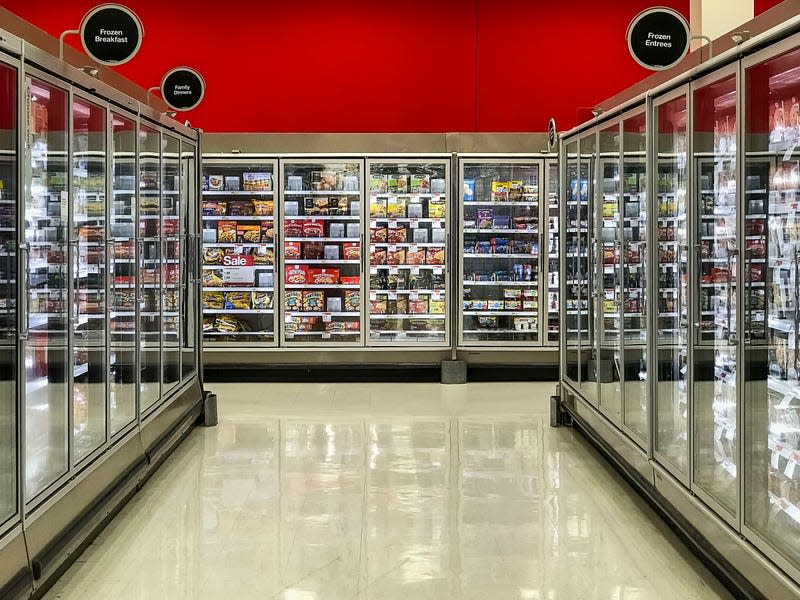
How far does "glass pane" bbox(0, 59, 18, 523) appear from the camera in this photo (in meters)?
3.46

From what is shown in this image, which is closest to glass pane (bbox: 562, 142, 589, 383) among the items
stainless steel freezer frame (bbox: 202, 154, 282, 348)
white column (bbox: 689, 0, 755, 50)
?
white column (bbox: 689, 0, 755, 50)

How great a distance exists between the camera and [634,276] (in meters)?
5.45

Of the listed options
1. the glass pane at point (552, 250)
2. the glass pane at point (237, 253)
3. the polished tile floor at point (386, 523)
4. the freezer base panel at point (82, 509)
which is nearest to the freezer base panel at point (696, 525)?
the polished tile floor at point (386, 523)

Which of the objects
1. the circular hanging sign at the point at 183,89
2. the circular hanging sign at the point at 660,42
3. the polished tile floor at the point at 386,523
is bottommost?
the polished tile floor at the point at 386,523

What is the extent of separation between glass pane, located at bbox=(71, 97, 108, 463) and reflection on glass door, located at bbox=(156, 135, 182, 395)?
1.32 meters

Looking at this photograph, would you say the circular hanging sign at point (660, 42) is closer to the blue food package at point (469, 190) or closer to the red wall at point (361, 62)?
the blue food package at point (469, 190)

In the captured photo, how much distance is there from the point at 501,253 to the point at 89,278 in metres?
5.63

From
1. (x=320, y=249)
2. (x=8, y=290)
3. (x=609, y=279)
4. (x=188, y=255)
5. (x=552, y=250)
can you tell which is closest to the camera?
(x=8, y=290)

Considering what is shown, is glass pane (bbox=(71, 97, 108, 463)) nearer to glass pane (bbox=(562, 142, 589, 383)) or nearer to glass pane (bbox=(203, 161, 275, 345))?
glass pane (bbox=(562, 142, 589, 383))

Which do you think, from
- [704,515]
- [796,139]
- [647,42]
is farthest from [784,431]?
[647,42]

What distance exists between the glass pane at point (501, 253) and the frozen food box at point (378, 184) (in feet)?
2.71

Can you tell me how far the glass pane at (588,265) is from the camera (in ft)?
20.5

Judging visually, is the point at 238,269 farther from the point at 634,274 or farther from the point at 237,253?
the point at 634,274

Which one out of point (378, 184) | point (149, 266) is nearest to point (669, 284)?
point (149, 266)
